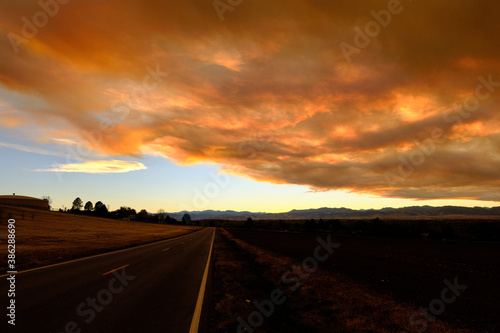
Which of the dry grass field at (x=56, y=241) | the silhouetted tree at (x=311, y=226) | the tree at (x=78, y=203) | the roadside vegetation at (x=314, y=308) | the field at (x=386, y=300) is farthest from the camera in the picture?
the tree at (x=78, y=203)

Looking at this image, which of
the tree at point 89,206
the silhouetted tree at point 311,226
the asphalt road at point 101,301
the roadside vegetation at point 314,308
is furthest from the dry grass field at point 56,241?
the tree at point 89,206

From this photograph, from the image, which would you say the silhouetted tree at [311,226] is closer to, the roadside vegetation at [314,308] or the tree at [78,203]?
the roadside vegetation at [314,308]

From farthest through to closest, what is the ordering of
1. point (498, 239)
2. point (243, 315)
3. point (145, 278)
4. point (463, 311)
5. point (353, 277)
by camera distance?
point (498, 239) → point (353, 277) → point (145, 278) → point (463, 311) → point (243, 315)

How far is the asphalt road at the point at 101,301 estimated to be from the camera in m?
5.23

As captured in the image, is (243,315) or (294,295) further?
(294,295)

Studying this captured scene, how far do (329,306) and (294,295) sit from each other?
5.43ft

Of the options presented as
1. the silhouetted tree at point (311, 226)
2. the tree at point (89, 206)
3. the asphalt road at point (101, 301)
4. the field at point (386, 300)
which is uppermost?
the asphalt road at point (101, 301)

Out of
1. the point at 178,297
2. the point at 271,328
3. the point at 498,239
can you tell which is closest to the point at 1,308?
the point at 178,297

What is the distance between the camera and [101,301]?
6879mm

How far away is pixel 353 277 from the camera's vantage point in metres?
13.2

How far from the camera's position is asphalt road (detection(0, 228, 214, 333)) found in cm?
523

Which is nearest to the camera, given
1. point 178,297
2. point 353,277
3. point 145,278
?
point 178,297

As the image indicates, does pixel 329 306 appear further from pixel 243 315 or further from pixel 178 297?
pixel 178 297

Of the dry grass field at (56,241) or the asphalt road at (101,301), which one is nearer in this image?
the asphalt road at (101,301)
